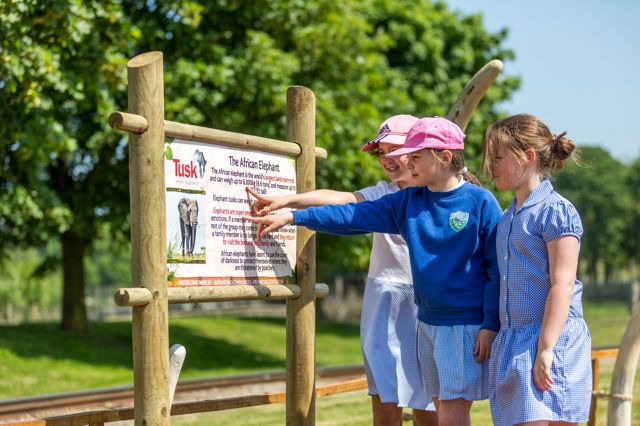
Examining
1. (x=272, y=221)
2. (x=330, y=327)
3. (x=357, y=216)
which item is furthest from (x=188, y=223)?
(x=330, y=327)

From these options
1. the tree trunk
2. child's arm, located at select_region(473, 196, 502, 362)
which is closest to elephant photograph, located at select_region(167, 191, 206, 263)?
child's arm, located at select_region(473, 196, 502, 362)

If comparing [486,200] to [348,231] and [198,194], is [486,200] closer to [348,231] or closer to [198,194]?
[348,231]

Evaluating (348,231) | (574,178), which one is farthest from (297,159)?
(574,178)

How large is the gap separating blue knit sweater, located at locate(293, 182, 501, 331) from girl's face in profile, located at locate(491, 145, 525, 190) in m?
0.25

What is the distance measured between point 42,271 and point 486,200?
19.0 metres

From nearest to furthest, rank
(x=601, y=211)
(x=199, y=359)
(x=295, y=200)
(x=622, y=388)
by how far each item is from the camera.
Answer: (x=295, y=200) → (x=622, y=388) → (x=199, y=359) → (x=601, y=211)

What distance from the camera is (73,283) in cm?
1989

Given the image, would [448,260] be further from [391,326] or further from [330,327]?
[330,327]

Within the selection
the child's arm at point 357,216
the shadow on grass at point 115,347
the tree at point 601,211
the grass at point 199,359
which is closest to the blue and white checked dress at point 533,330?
the child's arm at point 357,216

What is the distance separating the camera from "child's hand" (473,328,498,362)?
3975 millimetres

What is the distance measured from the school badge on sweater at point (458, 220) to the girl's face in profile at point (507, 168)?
0.26m

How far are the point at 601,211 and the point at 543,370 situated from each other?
63.5 m

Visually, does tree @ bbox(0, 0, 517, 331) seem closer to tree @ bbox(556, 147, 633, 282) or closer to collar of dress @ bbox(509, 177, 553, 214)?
collar of dress @ bbox(509, 177, 553, 214)

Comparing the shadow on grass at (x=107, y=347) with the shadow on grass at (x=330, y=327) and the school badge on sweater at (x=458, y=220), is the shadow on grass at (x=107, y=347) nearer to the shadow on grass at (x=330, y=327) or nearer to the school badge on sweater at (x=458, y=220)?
the shadow on grass at (x=330, y=327)
